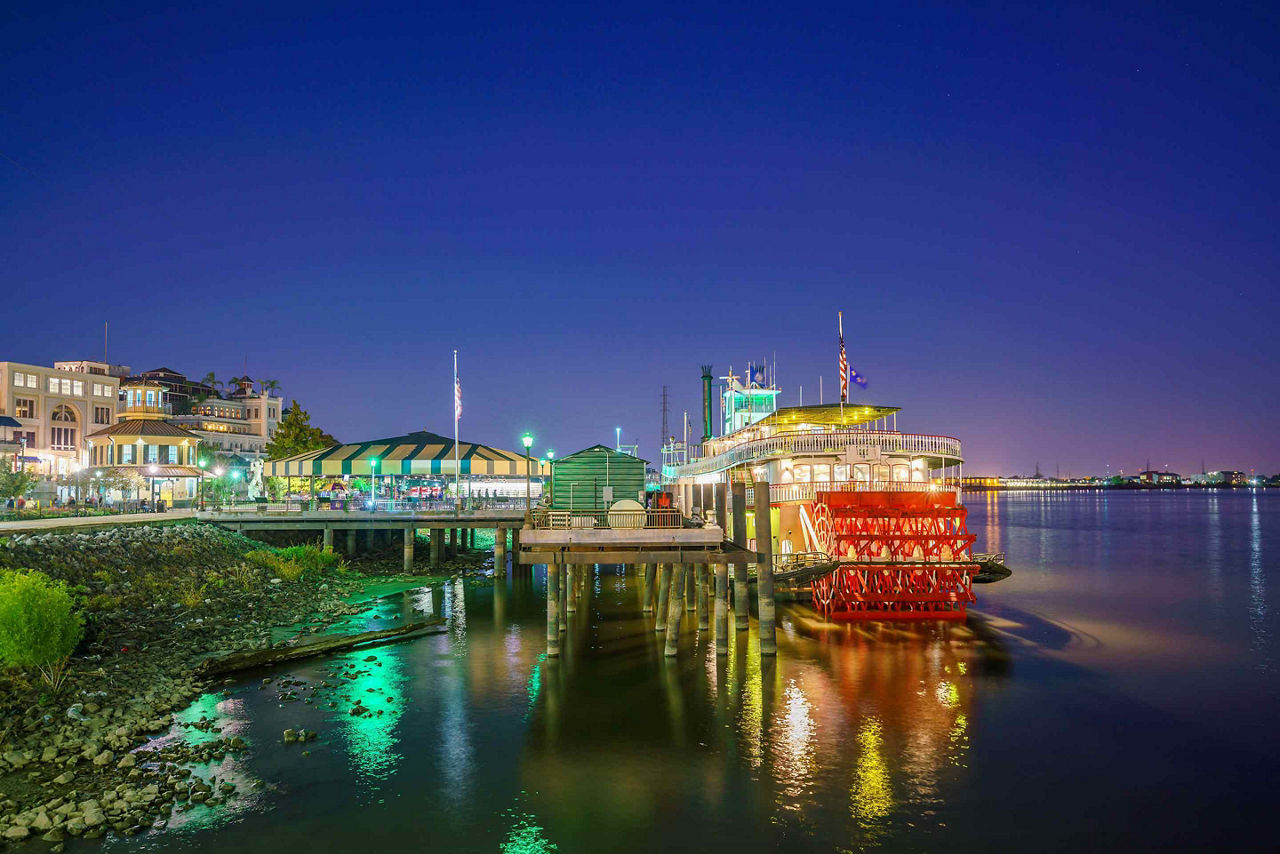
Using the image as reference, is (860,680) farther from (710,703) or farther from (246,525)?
(246,525)

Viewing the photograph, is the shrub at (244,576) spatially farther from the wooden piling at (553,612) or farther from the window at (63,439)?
the window at (63,439)

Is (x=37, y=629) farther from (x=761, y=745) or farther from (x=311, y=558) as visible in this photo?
(x=311, y=558)

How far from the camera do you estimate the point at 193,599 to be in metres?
28.4

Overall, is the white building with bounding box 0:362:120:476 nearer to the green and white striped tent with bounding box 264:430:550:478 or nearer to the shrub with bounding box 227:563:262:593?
the green and white striped tent with bounding box 264:430:550:478

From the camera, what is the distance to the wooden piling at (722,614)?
24.7m

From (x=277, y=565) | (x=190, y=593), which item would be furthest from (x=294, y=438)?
(x=190, y=593)

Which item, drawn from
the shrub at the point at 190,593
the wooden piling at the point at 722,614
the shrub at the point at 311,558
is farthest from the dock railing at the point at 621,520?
the shrub at the point at 311,558

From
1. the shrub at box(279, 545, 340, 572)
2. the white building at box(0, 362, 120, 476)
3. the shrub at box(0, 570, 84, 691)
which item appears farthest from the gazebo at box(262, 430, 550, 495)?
the white building at box(0, 362, 120, 476)

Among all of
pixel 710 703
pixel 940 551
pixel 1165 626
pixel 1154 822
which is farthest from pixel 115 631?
pixel 1165 626

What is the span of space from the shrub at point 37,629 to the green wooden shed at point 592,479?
46.9 ft

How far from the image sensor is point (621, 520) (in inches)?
882

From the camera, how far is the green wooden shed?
2866 centimetres

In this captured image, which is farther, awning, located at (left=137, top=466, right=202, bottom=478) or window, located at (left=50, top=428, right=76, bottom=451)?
window, located at (left=50, top=428, right=76, bottom=451)

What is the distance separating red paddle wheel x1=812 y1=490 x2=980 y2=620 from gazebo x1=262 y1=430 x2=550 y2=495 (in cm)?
1567
